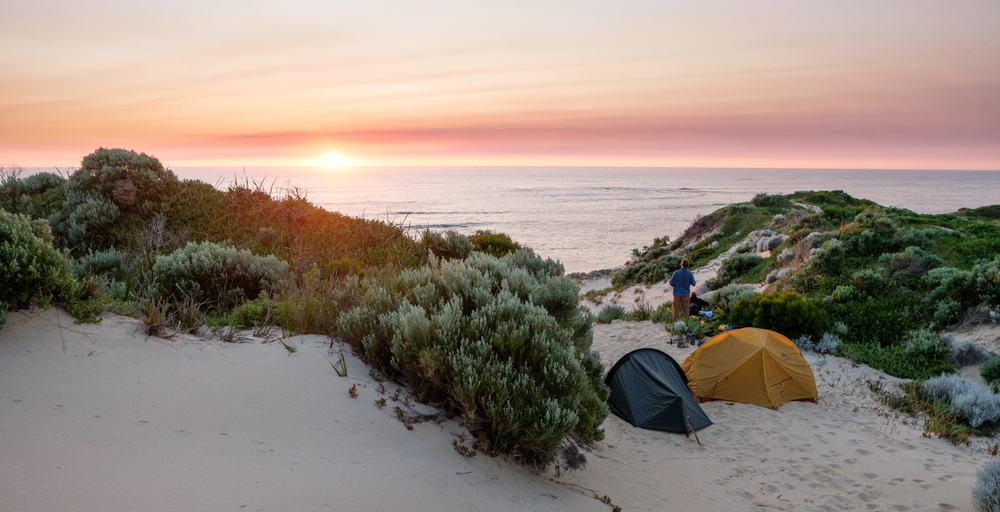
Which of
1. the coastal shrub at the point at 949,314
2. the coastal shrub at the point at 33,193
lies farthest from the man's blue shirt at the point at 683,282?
the coastal shrub at the point at 33,193

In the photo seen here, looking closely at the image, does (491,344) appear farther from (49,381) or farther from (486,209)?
(486,209)

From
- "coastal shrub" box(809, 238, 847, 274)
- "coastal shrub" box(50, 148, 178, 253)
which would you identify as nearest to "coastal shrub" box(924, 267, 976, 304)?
"coastal shrub" box(809, 238, 847, 274)

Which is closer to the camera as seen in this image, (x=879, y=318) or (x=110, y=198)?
(x=110, y=198)

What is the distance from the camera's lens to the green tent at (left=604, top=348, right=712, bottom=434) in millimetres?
7496

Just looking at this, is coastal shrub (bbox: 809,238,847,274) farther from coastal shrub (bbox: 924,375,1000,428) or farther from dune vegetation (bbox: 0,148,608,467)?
dune vegetation (bbox: 0,148,608,467)

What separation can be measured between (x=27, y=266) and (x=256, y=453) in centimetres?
250

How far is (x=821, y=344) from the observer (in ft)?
35.6

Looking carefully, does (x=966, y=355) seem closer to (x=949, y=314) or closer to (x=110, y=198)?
(x=949, y=314)

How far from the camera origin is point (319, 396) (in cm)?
427

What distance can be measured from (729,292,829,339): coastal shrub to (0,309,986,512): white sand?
525 cm

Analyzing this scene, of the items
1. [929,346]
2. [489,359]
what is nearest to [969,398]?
[929,346]

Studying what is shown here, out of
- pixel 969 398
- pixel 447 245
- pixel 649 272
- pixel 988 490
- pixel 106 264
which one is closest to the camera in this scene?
pixel 988 490

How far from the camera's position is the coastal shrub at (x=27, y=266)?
3.86 m

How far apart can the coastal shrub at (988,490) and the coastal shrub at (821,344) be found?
5948mm
